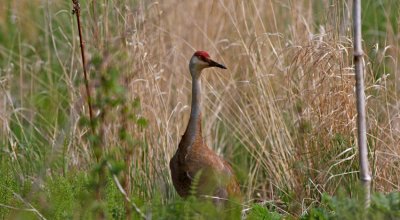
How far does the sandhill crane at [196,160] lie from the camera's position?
5469 mm

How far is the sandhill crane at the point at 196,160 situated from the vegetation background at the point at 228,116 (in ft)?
0.59

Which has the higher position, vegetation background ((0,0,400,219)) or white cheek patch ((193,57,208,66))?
white cheek patch ((193,57,208,66))

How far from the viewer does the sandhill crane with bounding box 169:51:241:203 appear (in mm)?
5469

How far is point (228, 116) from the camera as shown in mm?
6711

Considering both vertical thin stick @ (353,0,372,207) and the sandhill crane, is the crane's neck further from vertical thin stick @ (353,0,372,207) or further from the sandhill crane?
vertical thin stick @ (353,0,372,207)

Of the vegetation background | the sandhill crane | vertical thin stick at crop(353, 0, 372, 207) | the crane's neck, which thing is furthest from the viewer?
the crane's neck

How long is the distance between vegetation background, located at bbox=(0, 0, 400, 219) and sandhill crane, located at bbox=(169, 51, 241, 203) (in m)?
0.18

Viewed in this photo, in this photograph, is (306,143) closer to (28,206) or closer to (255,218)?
(255,218)

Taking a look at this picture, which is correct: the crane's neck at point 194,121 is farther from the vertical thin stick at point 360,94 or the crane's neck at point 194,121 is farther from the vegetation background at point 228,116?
the vertical thin stick at point 360,94

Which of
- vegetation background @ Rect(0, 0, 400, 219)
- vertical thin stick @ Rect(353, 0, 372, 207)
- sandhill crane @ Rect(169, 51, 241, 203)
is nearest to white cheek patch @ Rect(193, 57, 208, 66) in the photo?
sandhill crane @ Rect(169, 51, 241, 203)

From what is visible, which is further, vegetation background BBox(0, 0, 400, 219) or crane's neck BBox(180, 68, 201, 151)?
crane's neck BBox(180, 68, 201, 151)

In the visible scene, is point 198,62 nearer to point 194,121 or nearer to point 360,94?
point 194,121

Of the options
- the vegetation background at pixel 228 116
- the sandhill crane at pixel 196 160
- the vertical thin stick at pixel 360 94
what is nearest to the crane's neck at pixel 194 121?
the sandhill crane at pixel 196 160

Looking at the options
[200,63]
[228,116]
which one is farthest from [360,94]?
[228,116]
